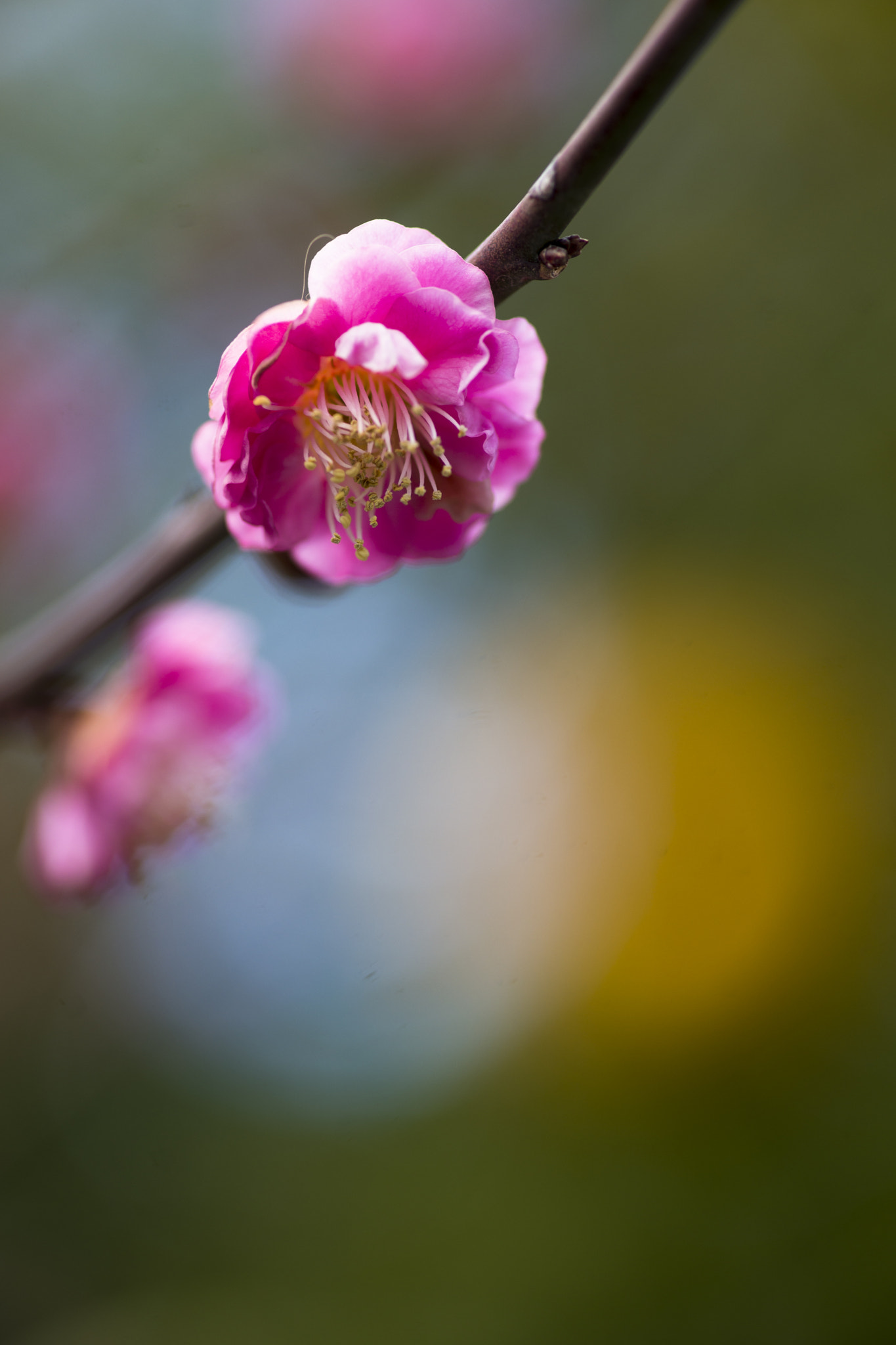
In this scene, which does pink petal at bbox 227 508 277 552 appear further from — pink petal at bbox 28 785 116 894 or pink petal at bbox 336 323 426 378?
pink petal at bbox 28 785 116 894

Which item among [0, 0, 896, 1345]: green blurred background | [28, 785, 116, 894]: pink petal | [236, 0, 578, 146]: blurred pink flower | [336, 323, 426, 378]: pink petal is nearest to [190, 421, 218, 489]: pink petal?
[336, 323, 426, 378]: pink petal

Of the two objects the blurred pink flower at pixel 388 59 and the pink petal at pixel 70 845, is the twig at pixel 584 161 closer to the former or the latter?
the pink petal at pixel 70 845

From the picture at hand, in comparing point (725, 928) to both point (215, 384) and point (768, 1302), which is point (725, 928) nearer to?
point (768, 1302)

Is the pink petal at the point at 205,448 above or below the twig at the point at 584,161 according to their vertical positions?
below

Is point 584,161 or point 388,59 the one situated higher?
point 388,59

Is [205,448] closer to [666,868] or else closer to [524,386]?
[524,386]

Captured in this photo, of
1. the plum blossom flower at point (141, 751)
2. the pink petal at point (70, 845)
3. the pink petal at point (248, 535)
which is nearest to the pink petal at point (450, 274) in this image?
the pink petal at point (248, 535)

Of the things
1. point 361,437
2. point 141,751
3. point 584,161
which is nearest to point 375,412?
point 361,437
